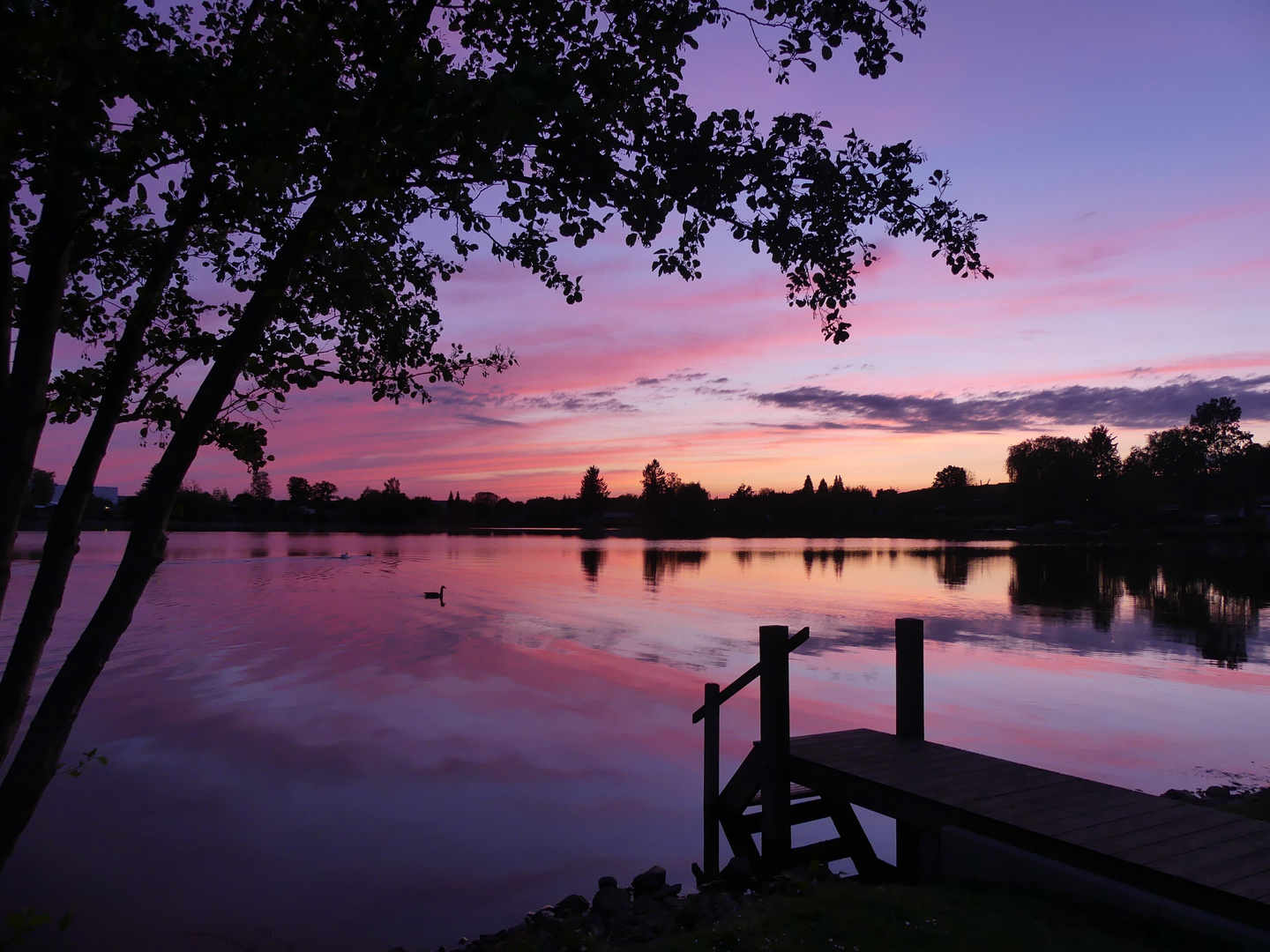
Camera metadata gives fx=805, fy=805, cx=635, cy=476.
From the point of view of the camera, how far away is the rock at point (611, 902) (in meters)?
8.09

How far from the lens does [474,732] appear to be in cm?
1552

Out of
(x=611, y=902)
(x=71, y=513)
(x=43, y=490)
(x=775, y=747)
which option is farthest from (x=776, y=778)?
(x=43, y=490)

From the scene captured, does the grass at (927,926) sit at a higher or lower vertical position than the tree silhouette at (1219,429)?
lower

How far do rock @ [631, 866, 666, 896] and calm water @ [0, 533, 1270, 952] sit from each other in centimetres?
73

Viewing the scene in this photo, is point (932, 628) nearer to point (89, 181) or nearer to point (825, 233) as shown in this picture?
point (825, 233)

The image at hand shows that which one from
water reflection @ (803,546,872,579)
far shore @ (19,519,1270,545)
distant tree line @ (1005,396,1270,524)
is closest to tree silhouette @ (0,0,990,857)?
water reflection @ (803,546,872,579)

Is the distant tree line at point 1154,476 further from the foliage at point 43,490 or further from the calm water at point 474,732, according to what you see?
the foliage at point 43,490

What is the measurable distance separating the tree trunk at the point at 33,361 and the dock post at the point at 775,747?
659 cm

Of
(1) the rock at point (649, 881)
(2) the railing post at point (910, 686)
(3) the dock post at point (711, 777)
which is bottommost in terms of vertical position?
(1) the rock at point (649, 881)

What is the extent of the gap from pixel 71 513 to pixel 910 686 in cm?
827

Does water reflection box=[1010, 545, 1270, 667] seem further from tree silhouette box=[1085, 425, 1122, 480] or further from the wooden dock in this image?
tree silhouette box=[1085, 425, 1122, 480]

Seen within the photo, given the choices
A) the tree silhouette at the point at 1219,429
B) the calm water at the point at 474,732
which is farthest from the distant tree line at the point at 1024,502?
the calm water at the point at 474,732

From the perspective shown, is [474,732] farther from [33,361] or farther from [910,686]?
[33,361]

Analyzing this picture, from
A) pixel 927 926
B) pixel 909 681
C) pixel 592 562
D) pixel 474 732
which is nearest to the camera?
pixel 927 926
